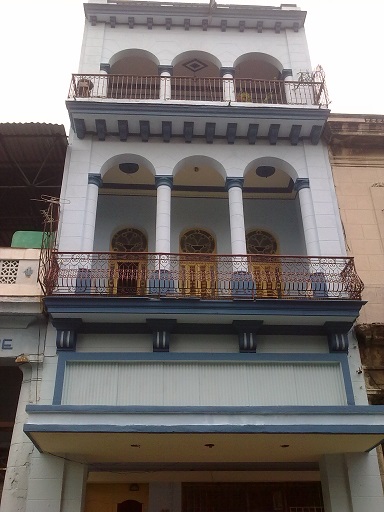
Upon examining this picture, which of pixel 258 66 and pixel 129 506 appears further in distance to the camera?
pixel 258 66

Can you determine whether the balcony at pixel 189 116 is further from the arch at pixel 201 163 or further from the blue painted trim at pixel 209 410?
the blue painted trim at pixel 209 410

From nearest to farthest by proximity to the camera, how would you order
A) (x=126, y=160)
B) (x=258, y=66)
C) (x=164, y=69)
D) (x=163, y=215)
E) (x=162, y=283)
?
→ 1. (x=162, y=283)
2. (x=163, y=215)
3. (x=126, y=160)
4. (x=164, y=69)
5. (x=258, y=66)

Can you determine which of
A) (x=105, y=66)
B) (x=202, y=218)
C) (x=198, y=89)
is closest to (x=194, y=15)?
(x=198, y=89)

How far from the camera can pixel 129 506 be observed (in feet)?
36.4

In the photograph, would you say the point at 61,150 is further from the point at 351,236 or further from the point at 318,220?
the point at 351,236

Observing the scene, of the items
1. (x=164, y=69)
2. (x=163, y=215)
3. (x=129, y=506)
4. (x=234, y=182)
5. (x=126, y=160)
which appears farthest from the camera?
(x=164, y=69)

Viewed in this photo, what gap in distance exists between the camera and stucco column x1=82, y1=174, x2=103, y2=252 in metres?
11.3

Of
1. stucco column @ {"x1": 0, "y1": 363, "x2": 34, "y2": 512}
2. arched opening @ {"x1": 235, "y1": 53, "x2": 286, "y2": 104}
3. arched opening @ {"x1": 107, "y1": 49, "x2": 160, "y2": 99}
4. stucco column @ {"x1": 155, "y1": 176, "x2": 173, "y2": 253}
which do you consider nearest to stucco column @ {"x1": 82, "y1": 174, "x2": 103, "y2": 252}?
stucco column @ {"x1": 155, "y1": 176, "x2": 173, "y2": 253}

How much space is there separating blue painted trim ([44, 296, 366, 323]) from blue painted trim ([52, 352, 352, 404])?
2.71ft

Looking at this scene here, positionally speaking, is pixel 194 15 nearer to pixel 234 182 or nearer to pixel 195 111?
pixel 195 111

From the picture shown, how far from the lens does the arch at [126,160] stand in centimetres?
1238

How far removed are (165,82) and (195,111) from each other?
1630 mm

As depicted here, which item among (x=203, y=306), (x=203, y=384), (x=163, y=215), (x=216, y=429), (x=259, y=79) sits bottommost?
(x=216, y=429)

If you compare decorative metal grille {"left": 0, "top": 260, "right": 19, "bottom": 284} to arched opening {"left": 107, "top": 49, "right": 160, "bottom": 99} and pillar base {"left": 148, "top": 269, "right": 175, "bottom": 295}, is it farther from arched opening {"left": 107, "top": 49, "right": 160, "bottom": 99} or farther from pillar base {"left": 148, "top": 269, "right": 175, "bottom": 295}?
arched opening {"left": 107, "top": 49, "right": 160, "bottom": 99}
